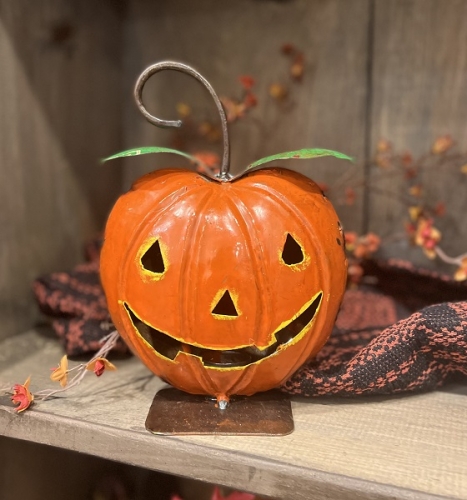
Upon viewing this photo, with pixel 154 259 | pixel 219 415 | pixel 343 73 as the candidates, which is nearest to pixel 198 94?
pixel 343 73

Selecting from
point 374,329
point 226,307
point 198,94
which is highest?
point 198,94

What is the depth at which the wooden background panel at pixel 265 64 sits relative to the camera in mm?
828

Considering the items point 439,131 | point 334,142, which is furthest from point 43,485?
point 439,131

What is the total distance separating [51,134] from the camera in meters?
0.76

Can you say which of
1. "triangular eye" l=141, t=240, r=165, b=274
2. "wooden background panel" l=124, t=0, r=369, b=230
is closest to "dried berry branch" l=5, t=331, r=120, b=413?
"triangular eye" l=141, t=240, r=165, b=274

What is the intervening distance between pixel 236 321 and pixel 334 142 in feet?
1.56

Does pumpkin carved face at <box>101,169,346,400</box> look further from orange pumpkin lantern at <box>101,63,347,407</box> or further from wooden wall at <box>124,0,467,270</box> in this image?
wooden wall at <box>124,0,467,270</box>

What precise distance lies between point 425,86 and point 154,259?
0.52m

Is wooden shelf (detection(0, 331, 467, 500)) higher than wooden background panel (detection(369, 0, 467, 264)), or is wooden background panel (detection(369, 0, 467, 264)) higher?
wooden background panel (detection(369, 0, 467, 264))

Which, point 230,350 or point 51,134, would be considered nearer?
point 230,350

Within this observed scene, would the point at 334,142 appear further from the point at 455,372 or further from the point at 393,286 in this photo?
the point at 455,372

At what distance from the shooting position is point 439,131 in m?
0.80

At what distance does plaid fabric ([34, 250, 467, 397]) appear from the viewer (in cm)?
51

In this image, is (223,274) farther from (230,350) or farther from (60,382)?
(60,382)
